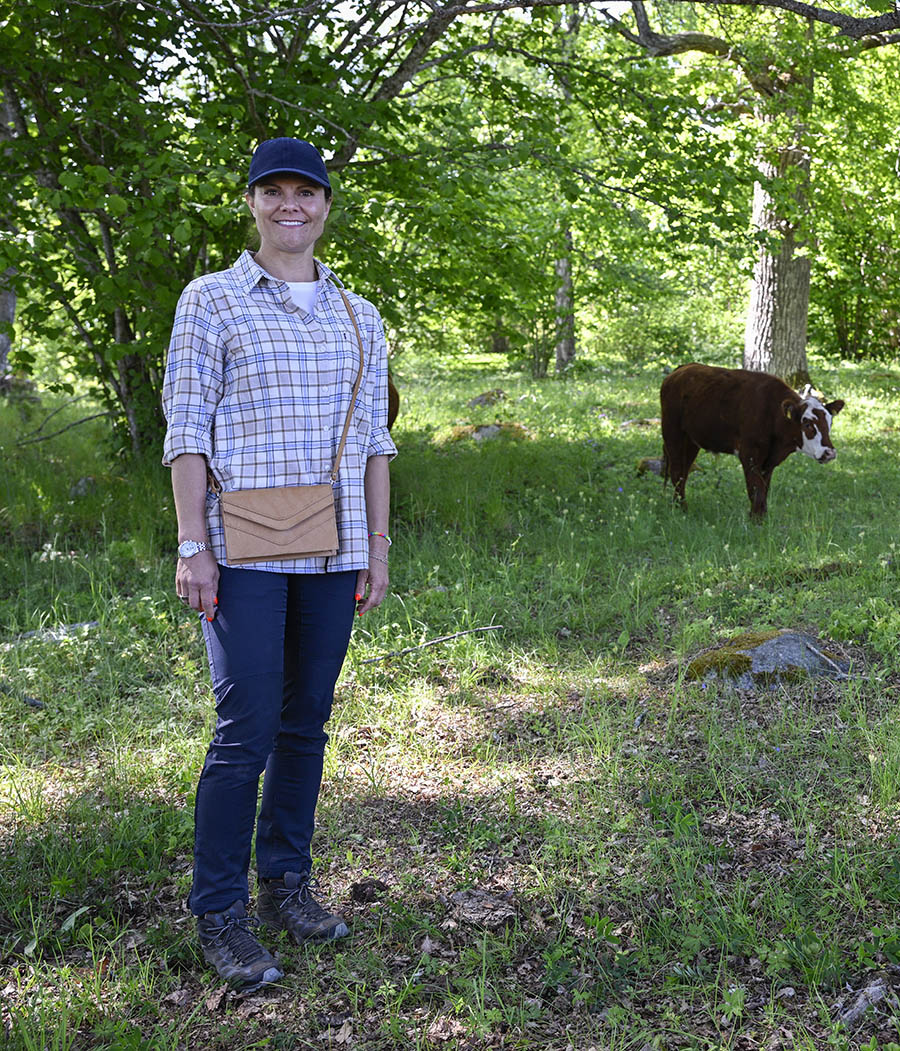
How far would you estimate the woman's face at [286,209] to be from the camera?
2.97 meters

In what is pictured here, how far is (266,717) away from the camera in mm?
2955

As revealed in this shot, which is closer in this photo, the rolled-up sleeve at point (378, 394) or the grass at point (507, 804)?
the grass at point (507, 804)

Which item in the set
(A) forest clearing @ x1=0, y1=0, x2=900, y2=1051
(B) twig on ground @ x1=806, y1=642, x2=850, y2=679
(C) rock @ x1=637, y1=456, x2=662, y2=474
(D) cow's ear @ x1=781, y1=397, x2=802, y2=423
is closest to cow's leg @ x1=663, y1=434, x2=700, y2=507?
(A) forest clearing @ x1=0, y1=0, x2=900, y2=1051

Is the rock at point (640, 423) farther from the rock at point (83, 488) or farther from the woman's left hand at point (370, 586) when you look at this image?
the woman's left hand at point (370, 586)

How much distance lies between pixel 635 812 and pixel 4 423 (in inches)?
476

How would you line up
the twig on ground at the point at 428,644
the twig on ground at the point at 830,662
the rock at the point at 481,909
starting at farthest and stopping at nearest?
the twig on ground at the point at 428,644 < the twig on ground at the point at 830,662 < the rock at the point at 481,909

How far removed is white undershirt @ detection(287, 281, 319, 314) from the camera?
307cm

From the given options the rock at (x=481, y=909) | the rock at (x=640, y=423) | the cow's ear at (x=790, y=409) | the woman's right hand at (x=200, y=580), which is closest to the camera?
the woman's right hand at (x=200, y=580)

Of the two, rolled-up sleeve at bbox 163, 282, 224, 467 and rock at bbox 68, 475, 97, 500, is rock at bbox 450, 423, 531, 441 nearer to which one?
rock at bbox 68, 475, 97, 500

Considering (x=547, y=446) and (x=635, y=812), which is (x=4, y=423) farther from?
(x=635, y=812)

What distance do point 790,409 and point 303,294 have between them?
6.29 metres

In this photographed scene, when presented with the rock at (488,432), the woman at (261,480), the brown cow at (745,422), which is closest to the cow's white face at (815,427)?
the brown cow at (745,422)

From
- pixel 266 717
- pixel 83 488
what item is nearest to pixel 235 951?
pixel 266 717

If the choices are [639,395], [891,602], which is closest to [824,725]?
[891,602]
